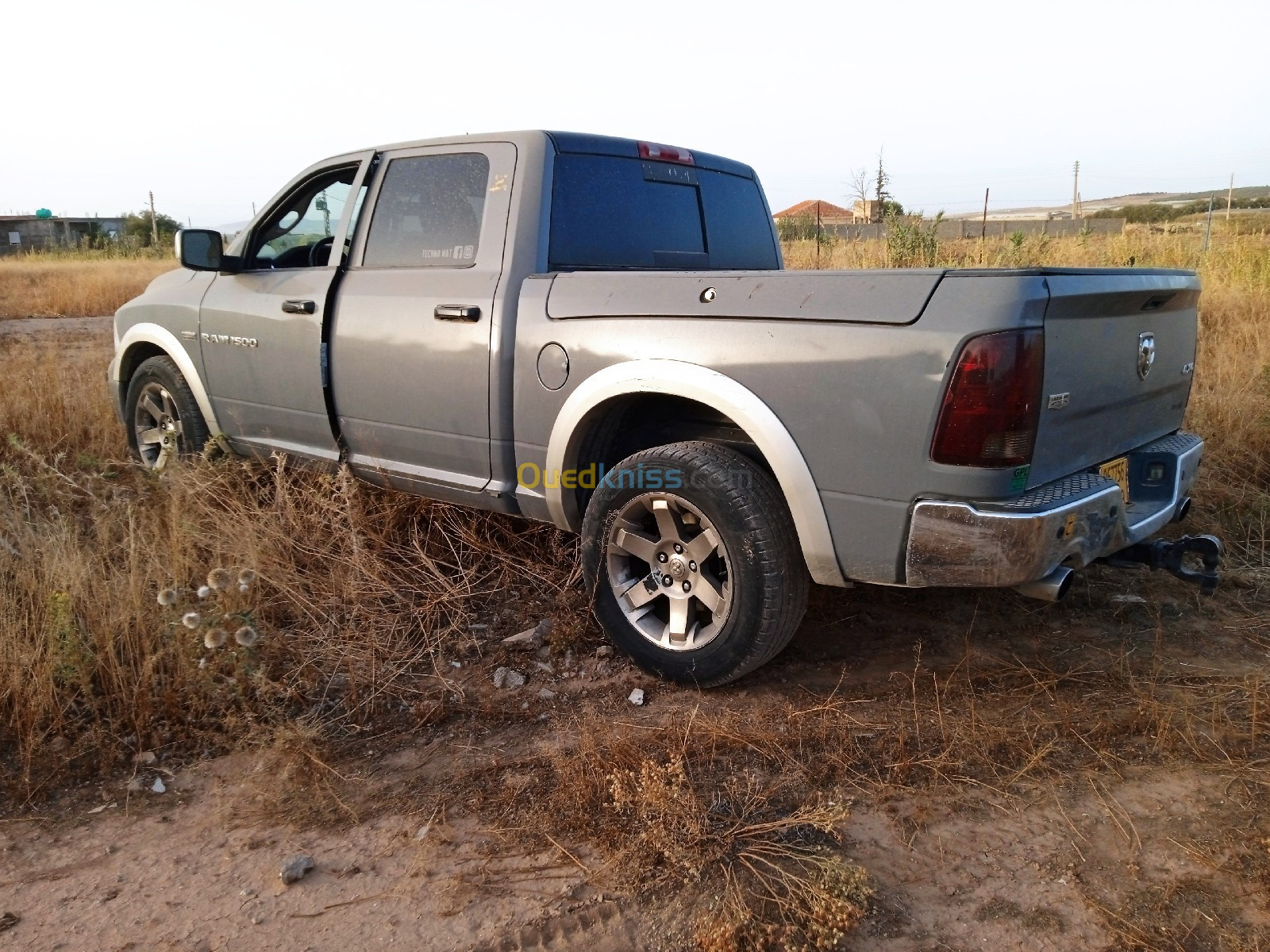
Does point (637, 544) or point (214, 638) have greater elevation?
point (637, 544)

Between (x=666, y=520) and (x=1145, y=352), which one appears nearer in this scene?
(x=1145, y=352)

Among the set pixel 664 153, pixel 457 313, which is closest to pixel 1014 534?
pixel 457 313

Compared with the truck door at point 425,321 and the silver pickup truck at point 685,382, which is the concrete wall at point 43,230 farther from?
the truck door at point 425,321

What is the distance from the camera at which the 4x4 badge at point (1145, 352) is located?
2969mm

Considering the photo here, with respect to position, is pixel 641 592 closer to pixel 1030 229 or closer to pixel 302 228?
pixel 302 228

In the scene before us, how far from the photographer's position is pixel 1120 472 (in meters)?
3.06

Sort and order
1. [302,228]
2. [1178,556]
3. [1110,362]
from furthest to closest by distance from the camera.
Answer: [302,228]
[1178,556]
[1110,362]

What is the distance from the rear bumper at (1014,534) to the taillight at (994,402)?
14cm

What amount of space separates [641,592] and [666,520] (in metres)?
0.30

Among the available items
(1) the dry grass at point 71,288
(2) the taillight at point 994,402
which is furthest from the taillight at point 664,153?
(1) the dry grass at point 71,288

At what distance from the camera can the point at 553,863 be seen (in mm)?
2355

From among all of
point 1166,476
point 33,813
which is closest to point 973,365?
point 1166,476

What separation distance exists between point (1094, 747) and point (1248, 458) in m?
3.37

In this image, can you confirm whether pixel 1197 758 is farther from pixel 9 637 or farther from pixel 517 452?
pixel 9 637
